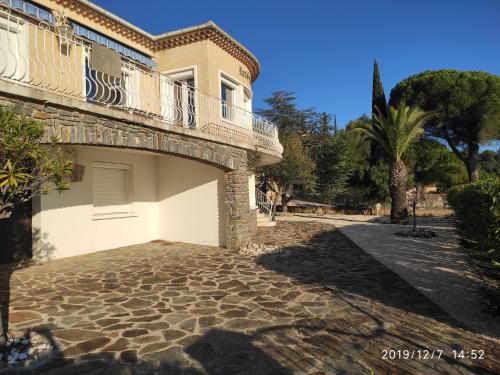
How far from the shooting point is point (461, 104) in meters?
20.5

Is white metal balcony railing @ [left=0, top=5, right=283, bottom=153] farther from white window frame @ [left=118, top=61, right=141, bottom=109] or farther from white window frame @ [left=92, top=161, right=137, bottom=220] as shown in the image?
white window frame @ [left=92, top=161, right=137, bottom=220]

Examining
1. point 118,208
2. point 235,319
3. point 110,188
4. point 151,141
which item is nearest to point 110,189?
point 110,188

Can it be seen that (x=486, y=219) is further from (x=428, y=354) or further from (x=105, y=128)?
(x=105, y=128)

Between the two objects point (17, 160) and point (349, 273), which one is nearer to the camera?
point (17, 160)

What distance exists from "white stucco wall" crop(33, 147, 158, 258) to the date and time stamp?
805 cm

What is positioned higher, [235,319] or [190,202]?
[190,202]


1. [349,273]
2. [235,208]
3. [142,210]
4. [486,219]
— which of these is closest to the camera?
[486,219]

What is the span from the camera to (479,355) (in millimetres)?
3248

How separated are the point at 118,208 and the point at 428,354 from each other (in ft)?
29.8

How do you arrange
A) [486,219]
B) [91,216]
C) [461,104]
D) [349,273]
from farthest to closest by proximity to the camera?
1. [461,104]
2. [91,216]
3. [349,273]
4. [486,219]

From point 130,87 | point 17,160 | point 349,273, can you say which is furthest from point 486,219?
point 130,87

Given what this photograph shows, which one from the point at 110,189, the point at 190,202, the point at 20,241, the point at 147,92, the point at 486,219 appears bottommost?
the point at 20,241

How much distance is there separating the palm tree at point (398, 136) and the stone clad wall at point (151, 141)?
8.79 metres

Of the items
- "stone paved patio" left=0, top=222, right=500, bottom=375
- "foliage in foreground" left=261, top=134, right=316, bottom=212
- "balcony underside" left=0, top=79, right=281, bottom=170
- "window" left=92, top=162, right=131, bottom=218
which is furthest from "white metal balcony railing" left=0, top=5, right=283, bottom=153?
"foliage in foreground" left=261, top=134, right=316, bottom=212
